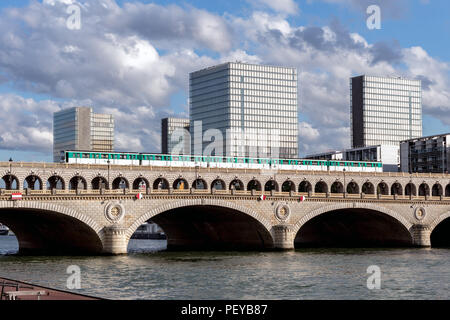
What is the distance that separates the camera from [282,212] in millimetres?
105812

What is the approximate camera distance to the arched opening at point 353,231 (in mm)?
117188

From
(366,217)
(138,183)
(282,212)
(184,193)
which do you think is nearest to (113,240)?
(184,193)

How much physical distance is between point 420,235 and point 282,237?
25.5 m

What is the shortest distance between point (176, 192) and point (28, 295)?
6466cm

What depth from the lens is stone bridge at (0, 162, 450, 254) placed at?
9100 centimetres

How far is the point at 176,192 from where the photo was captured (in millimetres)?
97312

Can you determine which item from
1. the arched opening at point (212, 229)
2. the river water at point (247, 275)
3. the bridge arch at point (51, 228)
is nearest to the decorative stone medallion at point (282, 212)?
the arched opening at point (212, 229)

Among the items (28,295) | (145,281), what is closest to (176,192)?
(145,281)

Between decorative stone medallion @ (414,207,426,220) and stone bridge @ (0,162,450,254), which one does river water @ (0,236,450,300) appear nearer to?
stone bridge @ (0,162,450,254)

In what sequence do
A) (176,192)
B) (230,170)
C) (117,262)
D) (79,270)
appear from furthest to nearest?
(230,170) → (176,192) → (117,262) → (79,270)

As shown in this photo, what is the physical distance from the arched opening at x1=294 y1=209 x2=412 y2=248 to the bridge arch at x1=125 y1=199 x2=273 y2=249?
1637cm

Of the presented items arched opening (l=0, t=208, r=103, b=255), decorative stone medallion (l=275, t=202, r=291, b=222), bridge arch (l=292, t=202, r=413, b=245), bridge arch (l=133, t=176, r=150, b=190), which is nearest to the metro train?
bridge arch (l=133, t=176, r=150, b=190)

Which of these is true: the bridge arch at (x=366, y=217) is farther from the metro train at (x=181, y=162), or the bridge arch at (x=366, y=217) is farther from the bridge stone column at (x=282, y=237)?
the metro train at (x=181, y=162)
